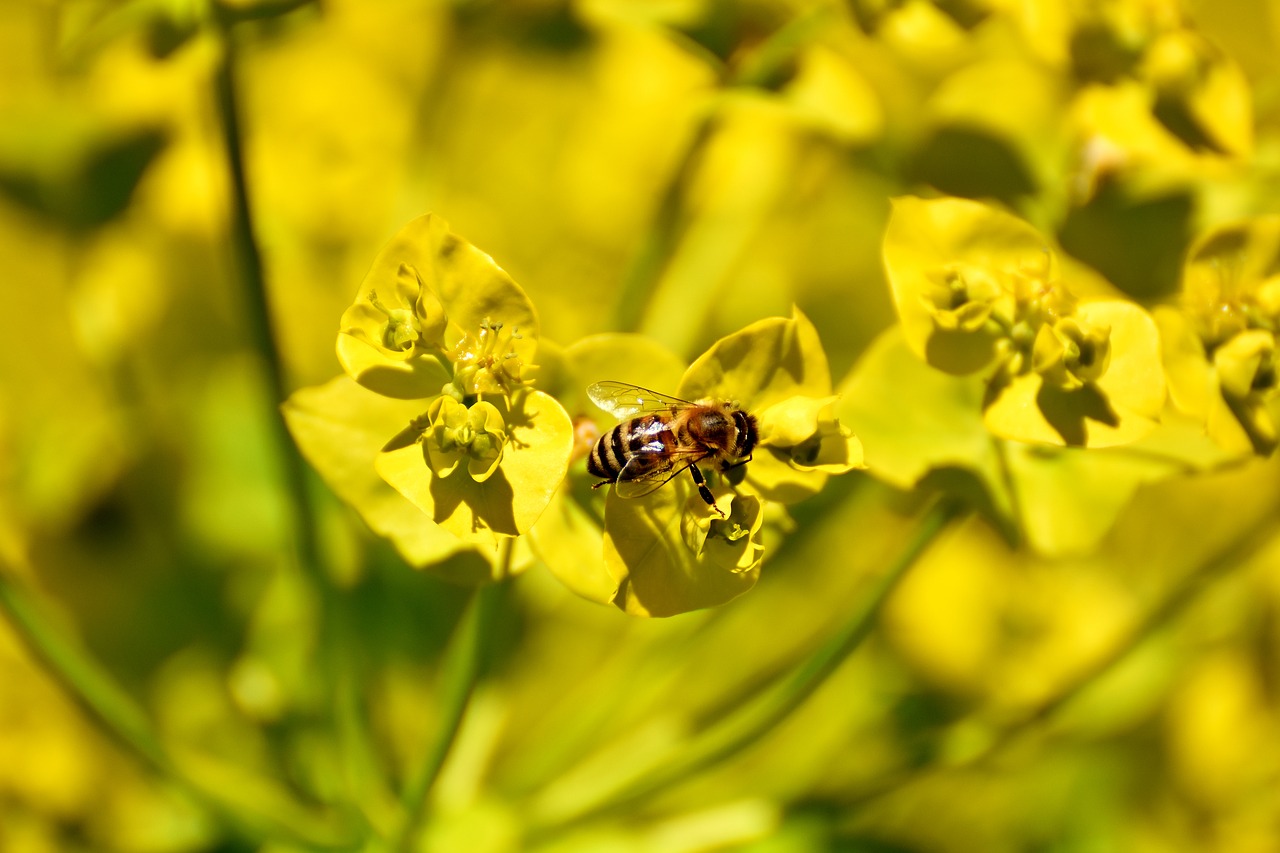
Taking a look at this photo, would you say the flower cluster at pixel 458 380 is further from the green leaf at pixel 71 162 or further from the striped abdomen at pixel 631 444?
the green leaf at pixel 71 162

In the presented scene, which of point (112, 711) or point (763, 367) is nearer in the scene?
point (763, 367)

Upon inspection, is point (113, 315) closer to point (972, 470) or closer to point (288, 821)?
point (288, 821)

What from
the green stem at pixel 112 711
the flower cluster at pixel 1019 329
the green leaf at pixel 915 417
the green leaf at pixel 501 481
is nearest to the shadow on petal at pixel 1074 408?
the flower cluster at pixel 1019 329

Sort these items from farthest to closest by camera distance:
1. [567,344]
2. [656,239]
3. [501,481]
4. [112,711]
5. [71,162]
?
[567,344] → [71,162] → [656,239] → [112,711] → [501,481]

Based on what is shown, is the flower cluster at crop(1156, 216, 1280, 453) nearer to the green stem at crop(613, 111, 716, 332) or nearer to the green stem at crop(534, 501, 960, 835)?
the green stem at crop(534, 501, 960, 835)

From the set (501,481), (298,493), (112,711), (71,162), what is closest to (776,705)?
(501,481)

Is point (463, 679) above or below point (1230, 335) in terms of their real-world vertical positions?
below

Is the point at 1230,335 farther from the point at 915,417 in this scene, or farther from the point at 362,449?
the point at 362,449
